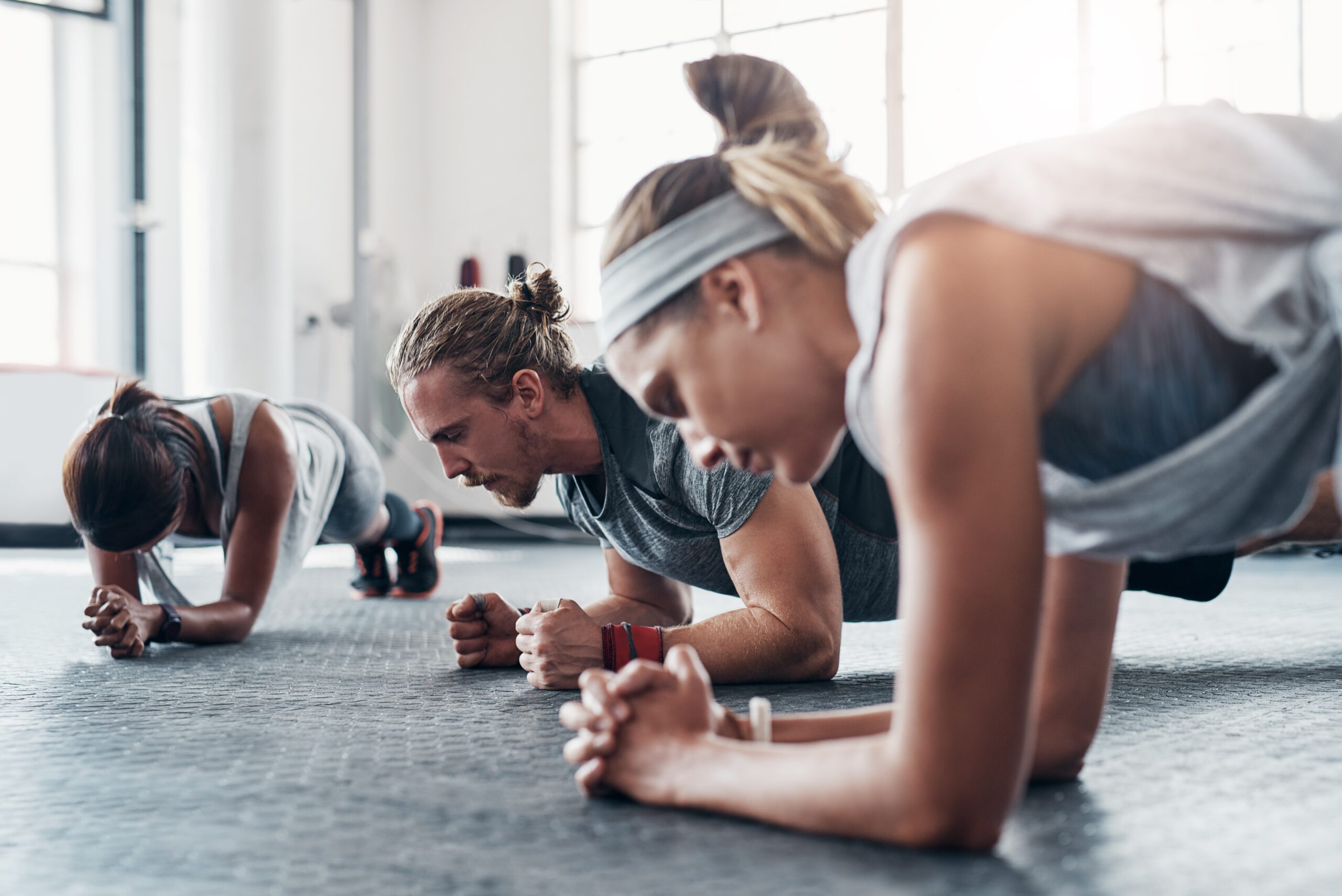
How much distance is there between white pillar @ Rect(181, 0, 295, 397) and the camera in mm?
3996

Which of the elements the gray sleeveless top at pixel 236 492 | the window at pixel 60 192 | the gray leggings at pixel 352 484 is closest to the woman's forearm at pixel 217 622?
the gray sleeveless top at pixel 236 492

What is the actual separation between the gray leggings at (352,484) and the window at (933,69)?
2164 mm

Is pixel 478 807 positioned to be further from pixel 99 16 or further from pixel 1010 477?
pixel 99 16

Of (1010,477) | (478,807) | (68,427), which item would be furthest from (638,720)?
(68,427)

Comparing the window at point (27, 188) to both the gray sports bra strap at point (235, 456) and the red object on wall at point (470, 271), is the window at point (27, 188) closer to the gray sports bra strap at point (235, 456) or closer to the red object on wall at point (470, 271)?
the red object on wall at point (470, 271)

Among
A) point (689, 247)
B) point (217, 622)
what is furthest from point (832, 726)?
point (217, 622)

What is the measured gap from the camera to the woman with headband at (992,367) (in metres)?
0.59

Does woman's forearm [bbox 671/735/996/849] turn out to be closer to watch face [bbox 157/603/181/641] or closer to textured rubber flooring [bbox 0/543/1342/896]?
textured rubber flooring [bbox 0/543/1342/896]

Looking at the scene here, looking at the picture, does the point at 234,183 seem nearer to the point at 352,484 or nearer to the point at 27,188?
the point at 27,188

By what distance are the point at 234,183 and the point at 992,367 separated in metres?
3.95

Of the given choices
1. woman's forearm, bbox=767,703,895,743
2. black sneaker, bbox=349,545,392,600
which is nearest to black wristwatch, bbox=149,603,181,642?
black sneaker, bbox=349,545,392,600

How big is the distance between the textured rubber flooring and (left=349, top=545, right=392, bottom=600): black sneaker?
0.98 m

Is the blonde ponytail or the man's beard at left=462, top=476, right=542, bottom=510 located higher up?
the blonde ponytail

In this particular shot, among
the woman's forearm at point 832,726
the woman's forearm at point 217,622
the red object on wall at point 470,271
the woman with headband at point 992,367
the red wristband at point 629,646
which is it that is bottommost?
the woman's forearm at point 217,622
